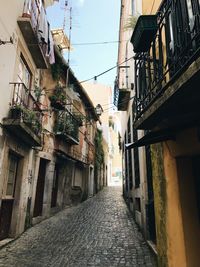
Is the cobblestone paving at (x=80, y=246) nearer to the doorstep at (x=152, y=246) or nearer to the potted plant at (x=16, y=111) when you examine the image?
the doorstep at (x=152, y=246)

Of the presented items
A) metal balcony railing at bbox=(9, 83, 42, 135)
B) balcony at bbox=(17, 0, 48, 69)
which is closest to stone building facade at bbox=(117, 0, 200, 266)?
metal balcony railing at bbox=(9, 83, 42, 135)

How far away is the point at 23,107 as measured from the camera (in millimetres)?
6676

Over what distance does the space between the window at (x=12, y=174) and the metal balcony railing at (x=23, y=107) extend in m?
1.11

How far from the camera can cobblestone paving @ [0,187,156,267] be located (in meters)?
4.71

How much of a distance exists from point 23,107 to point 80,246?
4155 millimetres

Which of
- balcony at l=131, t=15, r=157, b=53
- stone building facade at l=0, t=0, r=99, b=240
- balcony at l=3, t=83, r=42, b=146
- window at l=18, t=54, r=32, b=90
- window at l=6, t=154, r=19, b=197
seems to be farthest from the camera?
window at l=18, t=54, r=32, b=90

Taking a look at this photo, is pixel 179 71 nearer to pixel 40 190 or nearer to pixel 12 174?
pixel 12 174

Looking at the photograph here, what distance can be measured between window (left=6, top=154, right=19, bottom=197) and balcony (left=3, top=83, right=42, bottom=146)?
0.69 m

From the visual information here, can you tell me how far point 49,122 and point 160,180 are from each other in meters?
6.87

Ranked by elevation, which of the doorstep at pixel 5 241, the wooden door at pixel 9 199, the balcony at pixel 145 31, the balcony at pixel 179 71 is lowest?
the doorstep at pixel 5 241

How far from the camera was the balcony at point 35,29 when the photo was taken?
7.02 meters

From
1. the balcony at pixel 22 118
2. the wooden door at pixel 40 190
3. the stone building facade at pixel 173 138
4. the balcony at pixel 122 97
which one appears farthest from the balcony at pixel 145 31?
the wooden door at pixel 40 190

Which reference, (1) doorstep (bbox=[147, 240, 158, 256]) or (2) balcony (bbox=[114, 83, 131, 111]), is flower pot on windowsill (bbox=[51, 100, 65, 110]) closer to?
(2) balcony (bbox=[114, 83, 131, 111])

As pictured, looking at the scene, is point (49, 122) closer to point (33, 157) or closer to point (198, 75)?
point (33, 157)
